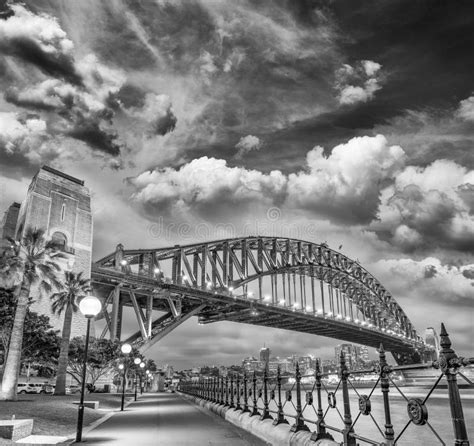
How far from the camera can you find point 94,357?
49.7 meters

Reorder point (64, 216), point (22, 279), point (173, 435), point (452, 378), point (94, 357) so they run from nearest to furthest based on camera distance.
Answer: point (452, 378), point (173, 435), point (22, 279), point (94, 357), point (64, 216)

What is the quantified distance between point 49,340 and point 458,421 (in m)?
44.9

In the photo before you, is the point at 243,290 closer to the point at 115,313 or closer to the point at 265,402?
the point at 115,313

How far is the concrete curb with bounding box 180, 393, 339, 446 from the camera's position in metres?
8.16

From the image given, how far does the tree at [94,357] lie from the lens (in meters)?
48.2

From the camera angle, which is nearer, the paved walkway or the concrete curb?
the concrete curb

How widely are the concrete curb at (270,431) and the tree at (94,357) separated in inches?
1429

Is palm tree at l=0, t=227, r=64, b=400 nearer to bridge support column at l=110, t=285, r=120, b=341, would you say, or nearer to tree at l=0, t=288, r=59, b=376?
tree at l=0, t=288, r=59, b=376

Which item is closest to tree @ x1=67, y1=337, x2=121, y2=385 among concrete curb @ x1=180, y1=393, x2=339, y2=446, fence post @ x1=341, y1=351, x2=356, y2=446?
concrete curb @ x1=180, y1=393, x2=339, y2=446

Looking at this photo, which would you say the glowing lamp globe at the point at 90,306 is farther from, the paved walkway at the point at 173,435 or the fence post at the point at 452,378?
the fence post at the point at 452,378

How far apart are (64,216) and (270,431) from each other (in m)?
53.3

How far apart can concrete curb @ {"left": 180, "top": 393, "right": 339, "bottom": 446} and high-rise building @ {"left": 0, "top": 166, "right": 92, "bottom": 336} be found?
1690 inches

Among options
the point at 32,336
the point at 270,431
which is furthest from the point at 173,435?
the point at 32,336

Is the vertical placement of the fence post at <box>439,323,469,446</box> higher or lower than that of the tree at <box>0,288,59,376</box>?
lower
